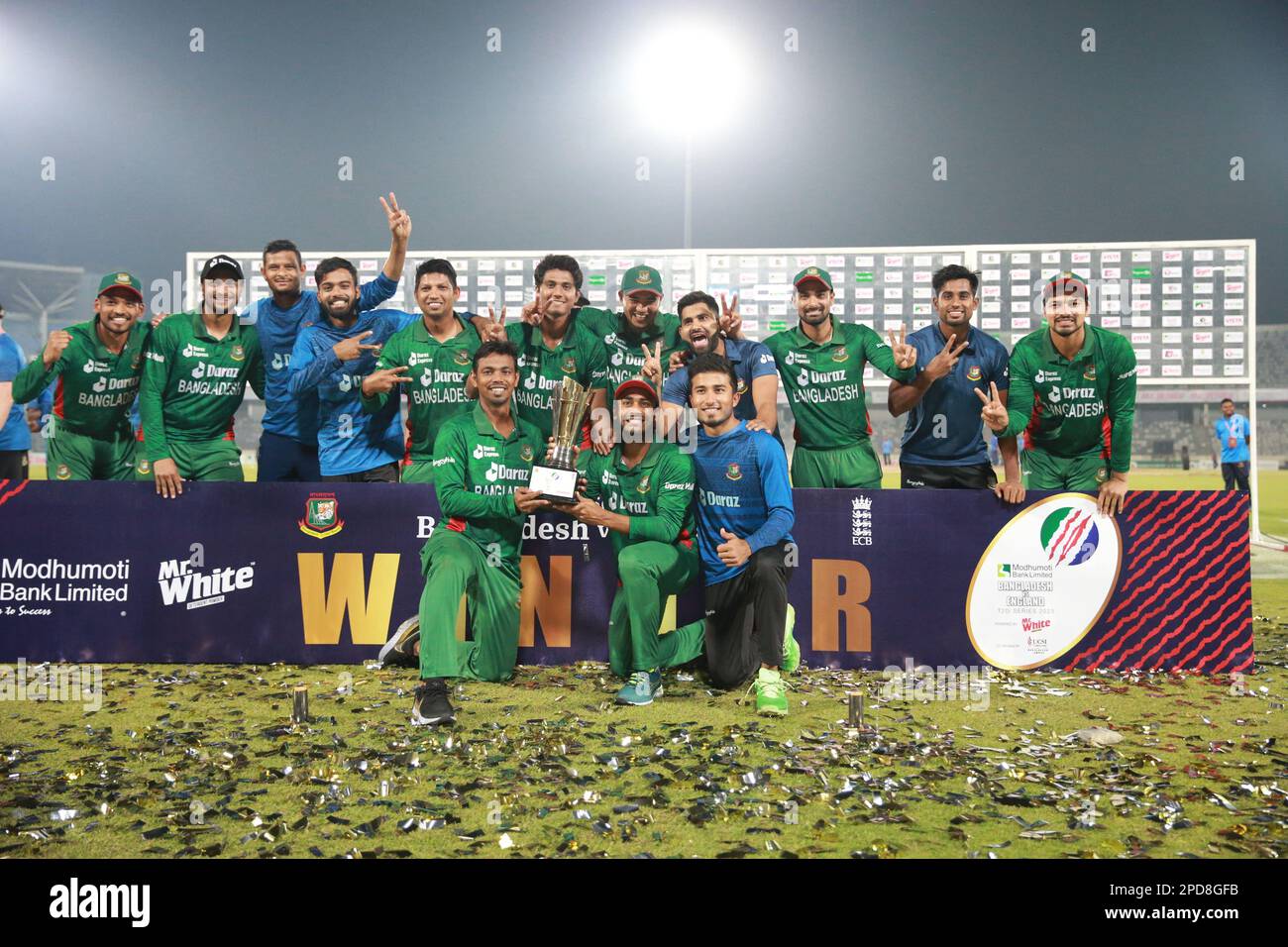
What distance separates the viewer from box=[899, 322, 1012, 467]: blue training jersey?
6.71 meters

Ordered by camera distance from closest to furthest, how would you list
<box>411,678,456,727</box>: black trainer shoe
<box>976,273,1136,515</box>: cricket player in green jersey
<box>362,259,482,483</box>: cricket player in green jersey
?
<box>411,678,456,727</box>: black trainer shoe, <box>976,273,1136,515</box>: cricket player in green jersey, <box>362,259,482,483</box>: cricket player in green jersey

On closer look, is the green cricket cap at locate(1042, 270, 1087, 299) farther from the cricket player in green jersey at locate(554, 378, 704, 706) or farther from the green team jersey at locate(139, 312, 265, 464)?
the green team jersey at locate(139, 312, 265, 464)

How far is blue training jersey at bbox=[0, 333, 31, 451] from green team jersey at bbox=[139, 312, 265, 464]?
315cm

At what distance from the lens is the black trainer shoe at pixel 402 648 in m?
6.14

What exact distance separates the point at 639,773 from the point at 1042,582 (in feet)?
11.2

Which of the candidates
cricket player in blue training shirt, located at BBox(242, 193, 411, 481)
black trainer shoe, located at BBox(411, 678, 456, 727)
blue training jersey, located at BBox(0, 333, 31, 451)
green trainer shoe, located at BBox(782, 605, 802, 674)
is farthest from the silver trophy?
blue training jersey, located at BBox(0, 333, 31, 451)

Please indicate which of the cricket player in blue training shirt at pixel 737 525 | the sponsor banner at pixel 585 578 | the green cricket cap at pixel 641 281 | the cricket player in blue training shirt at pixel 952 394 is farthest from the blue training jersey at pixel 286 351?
the cricket player in blue training shirt at pixel 952 394

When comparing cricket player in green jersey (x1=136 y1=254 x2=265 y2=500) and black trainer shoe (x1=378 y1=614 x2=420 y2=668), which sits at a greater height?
cricket player in green jersey (x1=136 y1=254 x2=265 y2=500)

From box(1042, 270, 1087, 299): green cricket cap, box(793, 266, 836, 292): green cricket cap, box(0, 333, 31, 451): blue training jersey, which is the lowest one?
box(0, 333, 31, 451): blue training jersey

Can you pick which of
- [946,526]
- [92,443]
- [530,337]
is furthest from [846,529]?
[92,443]

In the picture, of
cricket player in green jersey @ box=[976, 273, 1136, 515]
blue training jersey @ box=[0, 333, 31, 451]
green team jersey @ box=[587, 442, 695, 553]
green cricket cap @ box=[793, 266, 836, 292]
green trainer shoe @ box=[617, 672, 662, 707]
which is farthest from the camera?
blue training jersey @ box=[0, 333, 31, 451]

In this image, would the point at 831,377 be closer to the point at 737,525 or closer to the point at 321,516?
the point at 737,525

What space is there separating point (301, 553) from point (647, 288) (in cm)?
300

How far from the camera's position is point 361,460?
268 inches
